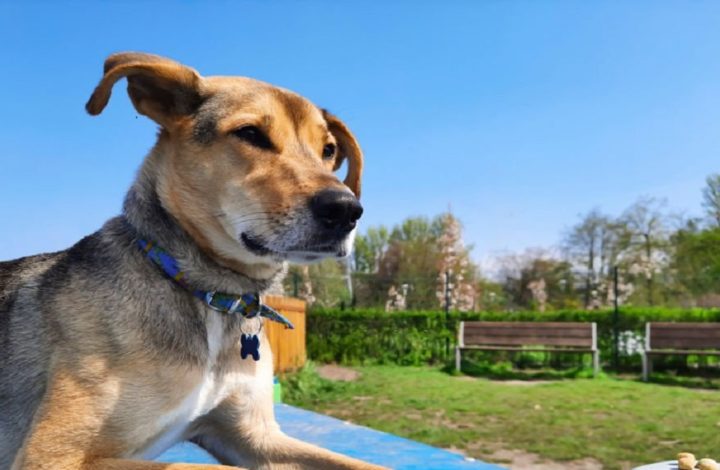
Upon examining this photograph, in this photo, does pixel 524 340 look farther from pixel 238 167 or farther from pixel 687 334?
pixel 238 167

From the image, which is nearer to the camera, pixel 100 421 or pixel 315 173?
pixel 100 421

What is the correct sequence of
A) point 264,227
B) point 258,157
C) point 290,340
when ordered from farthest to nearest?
point 290,340
point 258,157
point 264,227

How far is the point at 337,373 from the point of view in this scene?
14.9m

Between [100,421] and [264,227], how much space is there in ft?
2.96

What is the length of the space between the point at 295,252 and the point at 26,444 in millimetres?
1167

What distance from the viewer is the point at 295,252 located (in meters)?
2.55

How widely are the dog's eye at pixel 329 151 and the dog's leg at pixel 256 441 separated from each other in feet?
3.80

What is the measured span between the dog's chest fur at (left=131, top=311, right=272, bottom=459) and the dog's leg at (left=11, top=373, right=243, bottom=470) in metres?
0.18

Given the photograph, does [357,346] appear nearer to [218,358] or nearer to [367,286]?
[367,286]

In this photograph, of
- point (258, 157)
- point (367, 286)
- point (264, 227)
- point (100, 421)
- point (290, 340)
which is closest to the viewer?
point (100, 421)

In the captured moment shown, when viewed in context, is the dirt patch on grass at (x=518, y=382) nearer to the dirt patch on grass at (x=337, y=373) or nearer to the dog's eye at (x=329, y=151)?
the dirt patch on grass at (x=337, y=373)

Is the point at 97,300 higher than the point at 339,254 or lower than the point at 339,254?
lower

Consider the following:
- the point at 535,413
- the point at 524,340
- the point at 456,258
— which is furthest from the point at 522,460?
the point at 456,258

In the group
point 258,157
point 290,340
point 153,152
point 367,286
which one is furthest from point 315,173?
point 367,286
